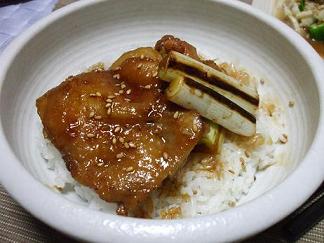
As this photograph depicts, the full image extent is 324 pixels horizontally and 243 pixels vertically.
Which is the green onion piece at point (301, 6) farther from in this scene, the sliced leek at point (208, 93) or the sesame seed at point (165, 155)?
the sesame seed at point (165, 155)

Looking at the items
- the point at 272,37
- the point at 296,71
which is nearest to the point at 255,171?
the point at 296,71

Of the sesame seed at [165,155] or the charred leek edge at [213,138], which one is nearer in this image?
the sesame seed at [165,155]

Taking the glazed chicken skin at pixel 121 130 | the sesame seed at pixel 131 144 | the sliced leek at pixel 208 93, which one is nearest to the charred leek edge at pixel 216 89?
the sliced leek at pixel 208 93

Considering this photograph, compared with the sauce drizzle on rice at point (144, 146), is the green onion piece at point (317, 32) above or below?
above

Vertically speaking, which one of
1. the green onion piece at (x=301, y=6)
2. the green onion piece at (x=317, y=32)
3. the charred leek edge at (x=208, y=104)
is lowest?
the charred leek edge at (x=208, y=104)

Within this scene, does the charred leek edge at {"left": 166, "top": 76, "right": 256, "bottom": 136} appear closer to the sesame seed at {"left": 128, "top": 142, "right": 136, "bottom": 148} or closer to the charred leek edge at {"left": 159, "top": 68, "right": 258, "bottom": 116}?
the charred leek edge at {"left": 159, "top": 68, "right": 258, "bottom": 116}

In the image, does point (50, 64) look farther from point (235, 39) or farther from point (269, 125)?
point (269, 125)

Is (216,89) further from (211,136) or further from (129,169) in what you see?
(129,169)
